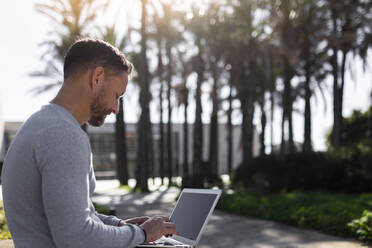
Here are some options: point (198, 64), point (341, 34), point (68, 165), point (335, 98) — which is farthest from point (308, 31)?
point (68, 165)

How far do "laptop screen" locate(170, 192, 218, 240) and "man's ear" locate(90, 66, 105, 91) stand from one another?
1.00m

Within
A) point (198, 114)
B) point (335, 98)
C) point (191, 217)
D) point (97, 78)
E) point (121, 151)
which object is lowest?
point (121, 151)

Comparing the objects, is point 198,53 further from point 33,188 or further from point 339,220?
point 33,188

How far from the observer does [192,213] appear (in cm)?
243

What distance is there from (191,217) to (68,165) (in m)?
1.10

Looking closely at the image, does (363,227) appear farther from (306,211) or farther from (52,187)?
(52,187)

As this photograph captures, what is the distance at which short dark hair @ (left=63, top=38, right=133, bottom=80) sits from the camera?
1728mm

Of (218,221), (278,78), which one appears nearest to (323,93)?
(278,78)

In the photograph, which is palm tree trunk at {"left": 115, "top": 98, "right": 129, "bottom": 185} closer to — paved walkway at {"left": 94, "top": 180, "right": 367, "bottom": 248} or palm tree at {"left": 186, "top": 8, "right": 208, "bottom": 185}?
palm tree at {"left": 186, "top": 8, "right": 208, "bottom": 185}

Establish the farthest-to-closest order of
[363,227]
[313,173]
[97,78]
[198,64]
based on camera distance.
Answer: [198,64], [313,173], [363,227], [97,78]

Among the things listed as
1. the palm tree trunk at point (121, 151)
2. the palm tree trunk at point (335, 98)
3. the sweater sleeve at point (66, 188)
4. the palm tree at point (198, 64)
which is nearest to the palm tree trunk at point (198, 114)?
Answer: the palm tree at point (198, 64)

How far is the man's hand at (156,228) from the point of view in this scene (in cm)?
182

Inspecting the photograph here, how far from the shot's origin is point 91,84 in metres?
1.73

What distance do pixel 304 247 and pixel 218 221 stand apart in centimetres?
338
